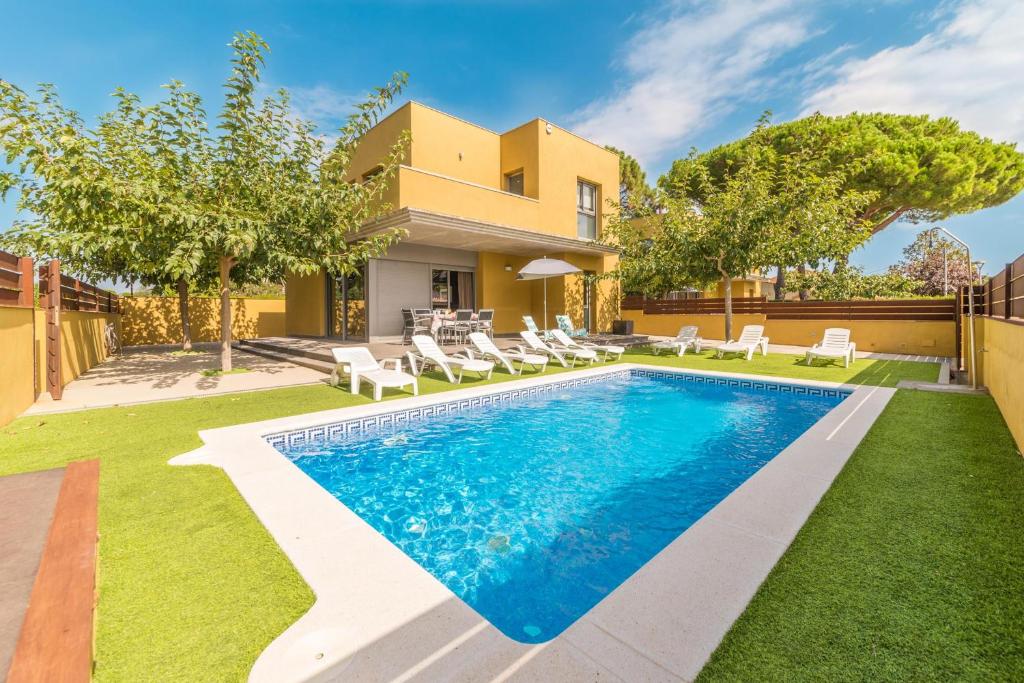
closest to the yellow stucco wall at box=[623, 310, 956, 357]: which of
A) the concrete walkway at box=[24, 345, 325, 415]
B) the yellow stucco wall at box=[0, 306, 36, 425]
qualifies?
the concrete walkway at box=[24, 345, 325, 415]

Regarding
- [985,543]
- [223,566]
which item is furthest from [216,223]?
[985,543]

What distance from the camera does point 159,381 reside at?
28.8 feet

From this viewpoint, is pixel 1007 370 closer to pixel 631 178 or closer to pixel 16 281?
pixel 16 281

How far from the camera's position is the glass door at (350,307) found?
14.5 metres

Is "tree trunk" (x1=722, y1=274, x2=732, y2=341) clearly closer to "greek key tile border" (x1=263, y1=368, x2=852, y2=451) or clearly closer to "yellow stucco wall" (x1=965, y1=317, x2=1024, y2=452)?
"greek key tile border" (x1=263, y1=368, x2=852, y2=451)

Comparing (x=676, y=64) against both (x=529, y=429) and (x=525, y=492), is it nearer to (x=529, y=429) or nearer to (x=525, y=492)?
(x=529, y=429)

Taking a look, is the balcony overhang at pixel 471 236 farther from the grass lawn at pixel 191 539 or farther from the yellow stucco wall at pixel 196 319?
the yellow stucco wall at pixel 196 319

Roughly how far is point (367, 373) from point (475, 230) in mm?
6034

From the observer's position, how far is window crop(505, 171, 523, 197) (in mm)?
16938

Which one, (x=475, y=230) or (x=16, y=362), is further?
(x=475, y=230)

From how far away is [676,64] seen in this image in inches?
512

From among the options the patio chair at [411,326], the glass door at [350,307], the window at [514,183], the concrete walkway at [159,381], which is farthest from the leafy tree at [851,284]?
the concrete walkway at [159,381]

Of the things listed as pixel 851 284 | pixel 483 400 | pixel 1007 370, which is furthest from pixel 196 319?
pixel 851 284

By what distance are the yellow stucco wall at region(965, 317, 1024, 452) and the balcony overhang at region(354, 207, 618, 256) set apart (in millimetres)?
10305
